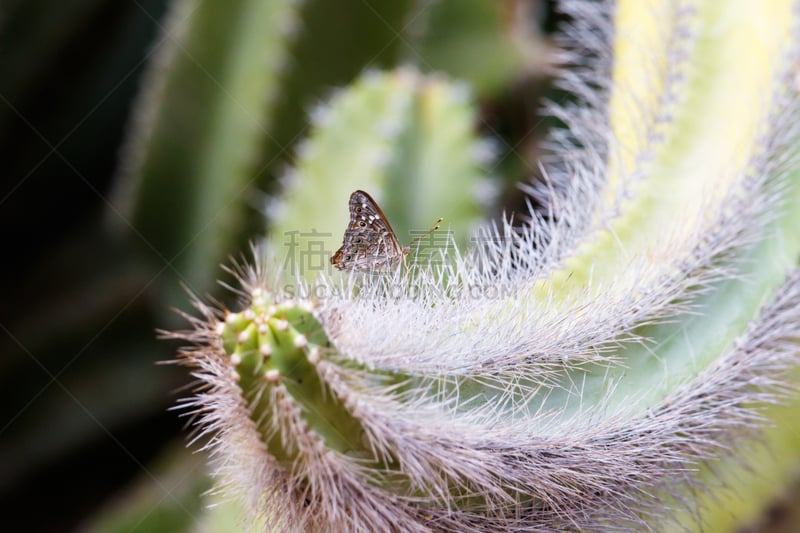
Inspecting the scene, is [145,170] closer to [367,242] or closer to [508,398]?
[367,242]

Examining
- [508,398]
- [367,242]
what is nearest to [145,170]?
[367,242]

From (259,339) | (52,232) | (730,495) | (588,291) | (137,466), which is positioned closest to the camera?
(259,339)

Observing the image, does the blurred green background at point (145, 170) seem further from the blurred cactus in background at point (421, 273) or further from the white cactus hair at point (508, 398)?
the white cactus hair at point (508, 398)

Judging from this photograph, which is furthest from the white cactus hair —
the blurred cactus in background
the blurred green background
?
the blurred green background

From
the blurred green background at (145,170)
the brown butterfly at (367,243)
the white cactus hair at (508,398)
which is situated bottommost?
the white cactus hair at (508,398)

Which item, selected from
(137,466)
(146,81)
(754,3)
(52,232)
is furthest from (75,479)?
(754,3)

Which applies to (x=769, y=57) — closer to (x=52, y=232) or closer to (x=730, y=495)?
(x=730, y=495)

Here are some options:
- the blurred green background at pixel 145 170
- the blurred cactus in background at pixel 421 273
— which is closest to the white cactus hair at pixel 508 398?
the blurred cactus in background at pixel 421 273
